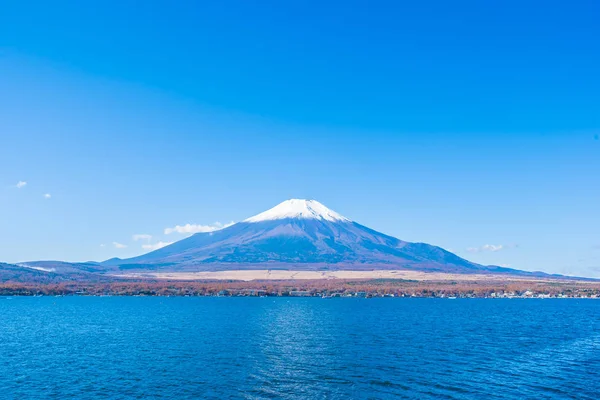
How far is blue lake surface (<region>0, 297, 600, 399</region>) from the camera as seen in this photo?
46.2 meters

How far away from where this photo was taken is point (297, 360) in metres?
60.1

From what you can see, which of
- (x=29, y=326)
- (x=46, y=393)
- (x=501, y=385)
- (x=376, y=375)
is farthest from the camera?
(x=29, y=326)

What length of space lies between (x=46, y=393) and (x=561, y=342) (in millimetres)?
75329

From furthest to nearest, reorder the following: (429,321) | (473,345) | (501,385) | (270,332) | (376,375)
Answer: (429,321), (270,332), (473,345), (376,375), (501,385)

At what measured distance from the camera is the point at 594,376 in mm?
52625

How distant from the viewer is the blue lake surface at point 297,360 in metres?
46.2

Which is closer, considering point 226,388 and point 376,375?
point 226,388

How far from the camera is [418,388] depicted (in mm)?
46938

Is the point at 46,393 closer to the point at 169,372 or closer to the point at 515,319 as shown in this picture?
the point at 169,372

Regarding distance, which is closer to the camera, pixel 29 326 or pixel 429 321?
pixel 29 326

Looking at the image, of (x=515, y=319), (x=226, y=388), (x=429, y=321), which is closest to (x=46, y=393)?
(x=226, y=388)

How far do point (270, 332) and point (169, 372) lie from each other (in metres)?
35.7

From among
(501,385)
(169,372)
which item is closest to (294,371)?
(169,372)

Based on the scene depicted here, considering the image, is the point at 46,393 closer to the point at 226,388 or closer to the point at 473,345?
the point at 226,388
